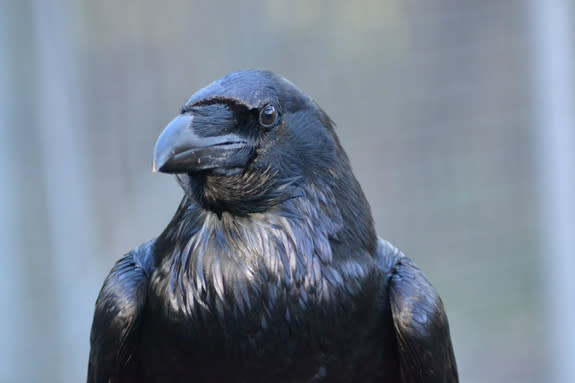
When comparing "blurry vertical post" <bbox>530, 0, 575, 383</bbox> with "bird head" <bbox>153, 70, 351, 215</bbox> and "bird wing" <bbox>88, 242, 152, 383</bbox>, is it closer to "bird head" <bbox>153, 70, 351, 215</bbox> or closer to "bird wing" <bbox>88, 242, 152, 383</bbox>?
"bird head" <bbox>153, 70, 351, 215</bbox>

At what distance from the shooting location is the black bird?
169 centimetres

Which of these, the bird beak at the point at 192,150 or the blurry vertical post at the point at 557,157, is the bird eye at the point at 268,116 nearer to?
the bird beak at the point at 192,150

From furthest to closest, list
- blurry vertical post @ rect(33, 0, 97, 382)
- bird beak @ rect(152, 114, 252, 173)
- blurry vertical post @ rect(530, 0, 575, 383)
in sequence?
blurry vertical post @ rect(33, 0, 97, 382) → blurry vertical post @ rect(530, 0, 575, 383) → bird beak @ rect(152, 114, 252, 173)

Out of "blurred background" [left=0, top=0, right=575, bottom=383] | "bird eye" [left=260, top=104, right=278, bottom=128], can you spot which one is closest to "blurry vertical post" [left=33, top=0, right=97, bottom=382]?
"blurred background" [left=0, top=0, right=575, bottom=383]

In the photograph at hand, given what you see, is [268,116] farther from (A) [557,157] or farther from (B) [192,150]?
(A) [557,157]

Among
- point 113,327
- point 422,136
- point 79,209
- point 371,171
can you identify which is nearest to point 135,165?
point 79,209

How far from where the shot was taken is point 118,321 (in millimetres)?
1880

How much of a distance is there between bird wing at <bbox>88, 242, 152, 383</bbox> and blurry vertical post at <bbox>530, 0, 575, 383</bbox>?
281cm

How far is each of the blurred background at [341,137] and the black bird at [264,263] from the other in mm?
2624

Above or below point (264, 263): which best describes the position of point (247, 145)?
above

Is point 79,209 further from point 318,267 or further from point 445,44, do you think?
point 318,267

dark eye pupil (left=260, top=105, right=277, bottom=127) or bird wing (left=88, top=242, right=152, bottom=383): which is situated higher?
dark eye pupil (left=260, top=105, right=277, bottom=127)

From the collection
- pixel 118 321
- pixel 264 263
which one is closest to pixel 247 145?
pixel 264 263

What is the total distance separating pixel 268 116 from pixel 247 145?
0.08 meters
